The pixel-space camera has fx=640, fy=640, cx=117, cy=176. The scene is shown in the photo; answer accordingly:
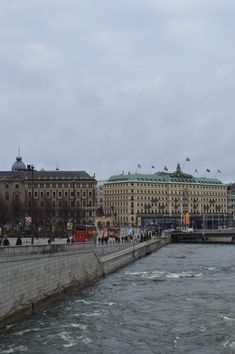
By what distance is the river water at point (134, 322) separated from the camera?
34.3 m

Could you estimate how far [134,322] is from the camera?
136ft

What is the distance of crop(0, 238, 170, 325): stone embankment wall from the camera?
129 feet

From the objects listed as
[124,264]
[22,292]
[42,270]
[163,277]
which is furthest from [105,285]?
[124,264]

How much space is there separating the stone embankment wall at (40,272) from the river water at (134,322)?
1.05 metres

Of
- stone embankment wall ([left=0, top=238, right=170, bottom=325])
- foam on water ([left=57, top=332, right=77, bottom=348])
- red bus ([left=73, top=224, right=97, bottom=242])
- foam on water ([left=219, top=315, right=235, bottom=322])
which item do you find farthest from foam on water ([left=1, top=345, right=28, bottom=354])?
red bus ([left=73, top=224, right=97, bottom=242])

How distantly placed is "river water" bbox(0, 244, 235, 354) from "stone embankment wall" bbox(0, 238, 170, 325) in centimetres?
105

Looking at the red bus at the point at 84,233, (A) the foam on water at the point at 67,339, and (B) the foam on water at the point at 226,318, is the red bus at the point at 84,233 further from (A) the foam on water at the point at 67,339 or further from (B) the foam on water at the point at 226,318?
(A) the foam on water at the point at 67,339

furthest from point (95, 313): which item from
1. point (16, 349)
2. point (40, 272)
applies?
point (16, 349)

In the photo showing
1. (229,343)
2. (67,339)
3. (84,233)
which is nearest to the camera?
(229,343)

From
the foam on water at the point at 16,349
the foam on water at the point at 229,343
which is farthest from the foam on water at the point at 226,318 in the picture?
the foam on water at the point at 16,349

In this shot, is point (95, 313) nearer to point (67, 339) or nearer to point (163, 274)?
point (67, 339)

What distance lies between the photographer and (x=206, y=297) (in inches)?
2093

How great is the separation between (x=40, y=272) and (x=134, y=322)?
368 inches

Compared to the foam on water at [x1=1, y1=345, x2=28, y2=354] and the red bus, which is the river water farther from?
the red bus
